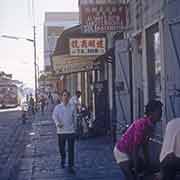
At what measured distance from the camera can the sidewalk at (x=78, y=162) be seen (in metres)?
12.4

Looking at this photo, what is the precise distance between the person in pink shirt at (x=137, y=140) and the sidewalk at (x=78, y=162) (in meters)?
4.34

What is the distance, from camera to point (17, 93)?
74.1m

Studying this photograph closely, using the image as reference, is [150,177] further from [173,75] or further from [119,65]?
[119,65]

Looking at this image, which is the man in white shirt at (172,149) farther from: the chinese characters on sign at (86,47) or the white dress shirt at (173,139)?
the chinese characters on sign at (86,47)

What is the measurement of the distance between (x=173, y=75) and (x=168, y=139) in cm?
441

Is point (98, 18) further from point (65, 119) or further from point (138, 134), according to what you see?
point (138, 134)

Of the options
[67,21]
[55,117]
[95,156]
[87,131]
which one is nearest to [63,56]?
[87,131]

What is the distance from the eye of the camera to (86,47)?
22.0 meters

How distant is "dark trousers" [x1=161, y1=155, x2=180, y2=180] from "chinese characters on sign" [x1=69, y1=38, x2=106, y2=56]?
15.5 meters

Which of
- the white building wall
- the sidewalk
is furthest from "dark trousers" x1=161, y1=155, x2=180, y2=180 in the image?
the white building wall

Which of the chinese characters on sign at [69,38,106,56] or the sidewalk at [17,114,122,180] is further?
the chinese characters on sign at [69,38,106,56]

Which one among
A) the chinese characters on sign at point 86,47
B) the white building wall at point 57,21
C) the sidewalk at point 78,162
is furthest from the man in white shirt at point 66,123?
the white building wall at point 57,21

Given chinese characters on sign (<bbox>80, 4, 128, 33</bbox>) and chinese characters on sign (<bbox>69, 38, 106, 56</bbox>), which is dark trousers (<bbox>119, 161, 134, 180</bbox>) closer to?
chinese characters on sign (<bbox>80, 4, 128, 33</bbox>)

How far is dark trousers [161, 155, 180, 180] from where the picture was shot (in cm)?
646
